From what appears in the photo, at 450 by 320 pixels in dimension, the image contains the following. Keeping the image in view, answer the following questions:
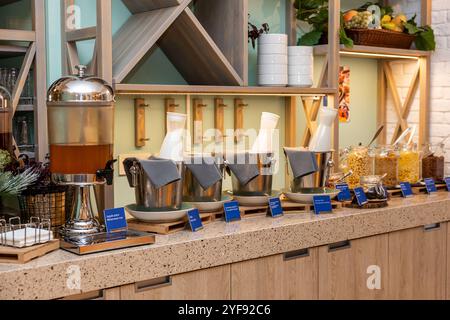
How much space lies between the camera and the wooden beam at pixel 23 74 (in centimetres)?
253

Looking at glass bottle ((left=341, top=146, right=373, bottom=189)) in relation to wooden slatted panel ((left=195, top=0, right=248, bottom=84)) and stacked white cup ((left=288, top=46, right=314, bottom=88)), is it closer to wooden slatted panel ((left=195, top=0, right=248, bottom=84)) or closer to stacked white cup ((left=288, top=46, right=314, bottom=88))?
stacked white cup ((left=288, top=46, right=314, bottom=88))

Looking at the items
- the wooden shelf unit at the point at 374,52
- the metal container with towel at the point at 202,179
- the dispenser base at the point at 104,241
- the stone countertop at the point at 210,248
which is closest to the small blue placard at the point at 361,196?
the stone countertop at the point at 210,248

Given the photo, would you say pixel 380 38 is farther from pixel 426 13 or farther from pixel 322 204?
pixel 322 204

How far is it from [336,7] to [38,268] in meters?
1.95

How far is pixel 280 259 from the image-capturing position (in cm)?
257

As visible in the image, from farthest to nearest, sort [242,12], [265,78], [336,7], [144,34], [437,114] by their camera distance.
→ [437,114], [336,7], [265,78], [242,12], [144,34]

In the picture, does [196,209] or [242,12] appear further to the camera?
[242,12]

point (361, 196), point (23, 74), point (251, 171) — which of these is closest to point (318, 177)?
point (361, 196)

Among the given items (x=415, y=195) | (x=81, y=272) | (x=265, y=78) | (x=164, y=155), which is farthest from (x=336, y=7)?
(x=81, y=272)

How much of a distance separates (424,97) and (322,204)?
1.41m

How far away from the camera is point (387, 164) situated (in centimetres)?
332

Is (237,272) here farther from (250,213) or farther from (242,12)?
(242,12)

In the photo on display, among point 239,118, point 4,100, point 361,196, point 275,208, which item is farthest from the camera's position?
point 239,118

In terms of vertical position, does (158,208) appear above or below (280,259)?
above
